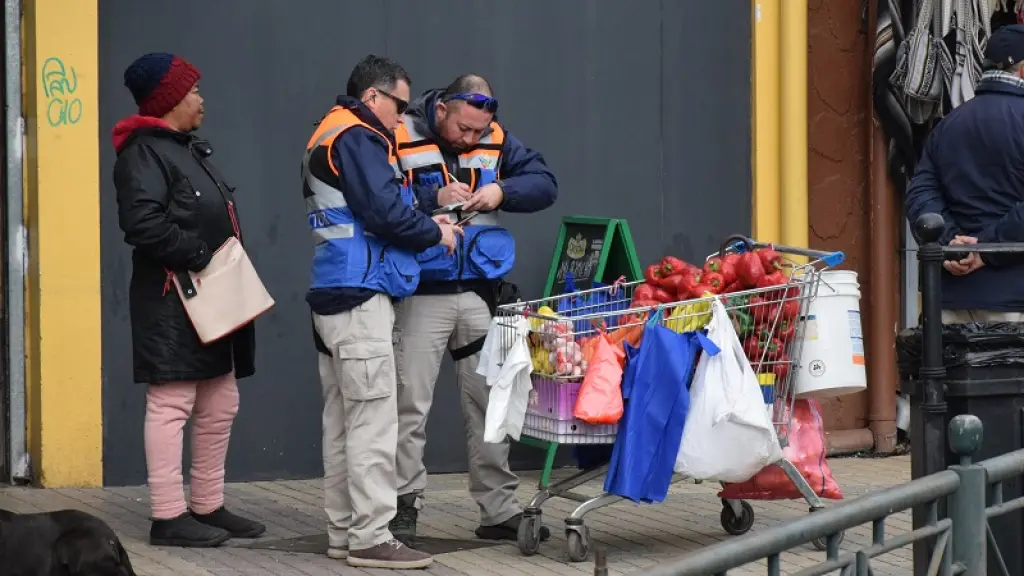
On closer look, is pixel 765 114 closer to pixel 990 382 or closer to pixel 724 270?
pixel 724 270

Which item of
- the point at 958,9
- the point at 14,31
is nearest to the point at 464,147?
the point at 14,31

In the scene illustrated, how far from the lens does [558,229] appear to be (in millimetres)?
8766

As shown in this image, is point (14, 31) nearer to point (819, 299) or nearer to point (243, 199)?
point (243, 199)

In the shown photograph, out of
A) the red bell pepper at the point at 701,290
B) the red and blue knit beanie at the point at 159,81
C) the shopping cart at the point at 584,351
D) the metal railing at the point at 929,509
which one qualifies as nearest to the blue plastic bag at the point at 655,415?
the shopping cart at the point at 584,351

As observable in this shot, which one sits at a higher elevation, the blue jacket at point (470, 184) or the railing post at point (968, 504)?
the blue jacket at point (470, 184)

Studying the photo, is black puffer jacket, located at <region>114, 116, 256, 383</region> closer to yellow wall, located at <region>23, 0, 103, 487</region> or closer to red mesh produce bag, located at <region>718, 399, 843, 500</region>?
yellow wall, located at <region>23, 0, 103, 487</region>

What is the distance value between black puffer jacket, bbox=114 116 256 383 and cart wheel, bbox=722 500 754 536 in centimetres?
229

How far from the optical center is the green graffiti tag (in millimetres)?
7652

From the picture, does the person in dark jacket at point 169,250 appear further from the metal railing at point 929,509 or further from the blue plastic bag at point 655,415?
the metal railing at point 929,509

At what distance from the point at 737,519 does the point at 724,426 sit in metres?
1.02

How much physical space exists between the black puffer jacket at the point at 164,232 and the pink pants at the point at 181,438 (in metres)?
0.13

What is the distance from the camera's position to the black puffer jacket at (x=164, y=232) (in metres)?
6.51

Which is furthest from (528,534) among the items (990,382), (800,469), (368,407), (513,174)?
(990,382)

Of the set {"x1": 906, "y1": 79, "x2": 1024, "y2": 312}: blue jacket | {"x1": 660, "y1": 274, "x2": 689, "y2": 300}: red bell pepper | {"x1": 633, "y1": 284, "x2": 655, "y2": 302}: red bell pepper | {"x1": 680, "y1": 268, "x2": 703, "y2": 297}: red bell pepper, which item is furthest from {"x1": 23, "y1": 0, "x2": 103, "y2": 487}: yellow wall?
{"x1": 906, "y1": 79, "x2": 1024, "y2": 312}: blue jacket
